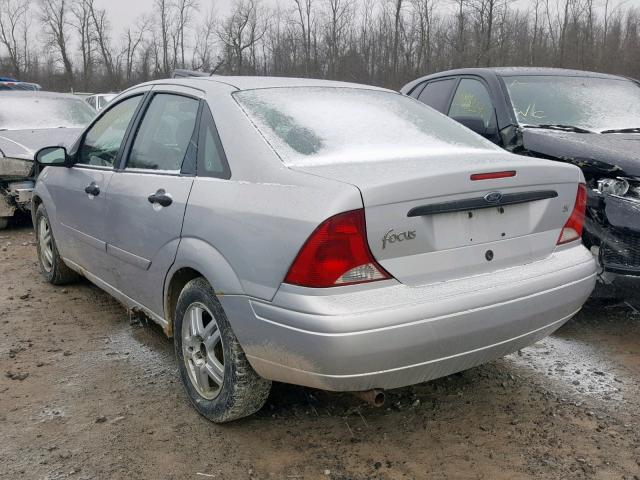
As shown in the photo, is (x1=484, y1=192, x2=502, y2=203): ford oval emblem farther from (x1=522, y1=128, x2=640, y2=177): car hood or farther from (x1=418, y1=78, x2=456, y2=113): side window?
(x1=418, y1=78, x2=456, y2=113): side window

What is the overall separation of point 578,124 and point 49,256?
14.8 feet

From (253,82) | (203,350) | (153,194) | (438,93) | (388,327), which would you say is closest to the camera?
(388,327)

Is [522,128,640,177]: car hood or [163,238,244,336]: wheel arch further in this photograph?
[522,128,640,177]: car hood

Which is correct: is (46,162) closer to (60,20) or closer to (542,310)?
(542,310)

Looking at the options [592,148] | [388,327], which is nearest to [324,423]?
[388,327]

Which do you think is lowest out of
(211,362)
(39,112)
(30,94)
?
(211,362)

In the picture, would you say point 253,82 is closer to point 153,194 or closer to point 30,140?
point 153,194

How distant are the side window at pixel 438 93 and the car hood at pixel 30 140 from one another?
3945mm

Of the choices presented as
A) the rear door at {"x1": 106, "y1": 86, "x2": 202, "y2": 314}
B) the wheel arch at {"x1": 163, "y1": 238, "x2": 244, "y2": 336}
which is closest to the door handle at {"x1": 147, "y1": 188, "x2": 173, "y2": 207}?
the rear door at {"x1": 106, "y1": 86, "x2": 202, "y2": 314}

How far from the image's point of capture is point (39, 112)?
8.47 metres

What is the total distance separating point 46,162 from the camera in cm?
420

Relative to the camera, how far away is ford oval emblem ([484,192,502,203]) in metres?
2.43

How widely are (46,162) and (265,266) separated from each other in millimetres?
2635

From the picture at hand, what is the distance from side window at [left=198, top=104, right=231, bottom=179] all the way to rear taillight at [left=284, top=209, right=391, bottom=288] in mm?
657
